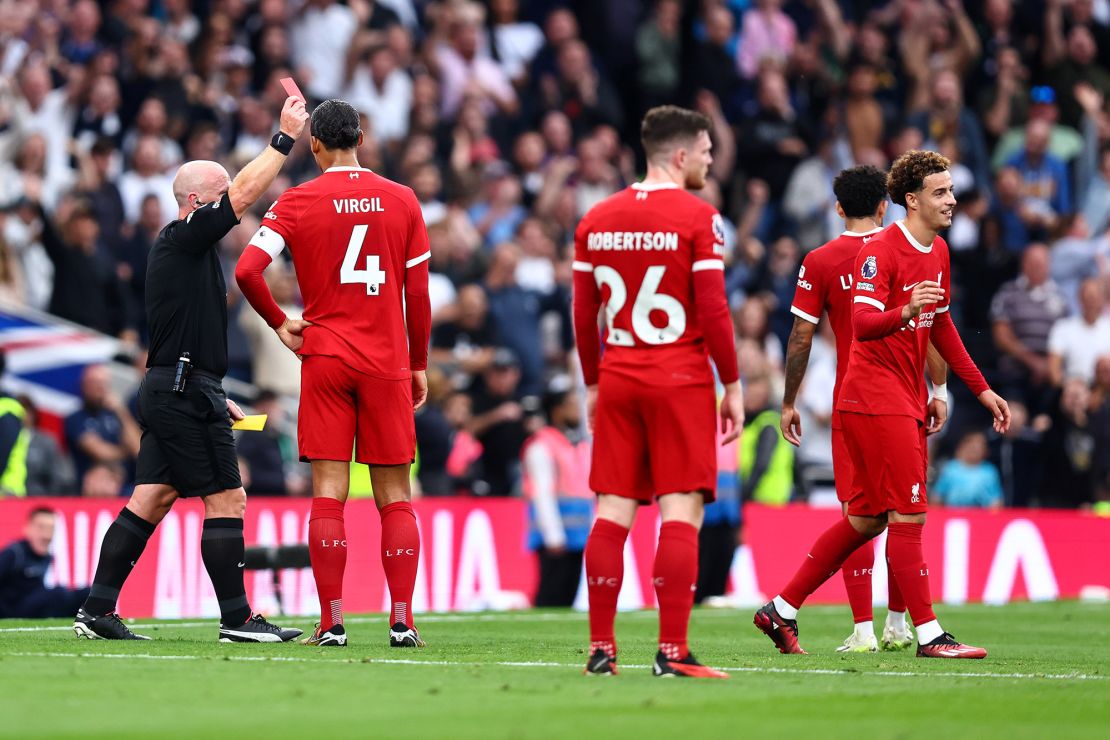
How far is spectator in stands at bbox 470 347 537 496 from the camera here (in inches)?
773

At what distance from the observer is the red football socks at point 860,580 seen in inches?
446

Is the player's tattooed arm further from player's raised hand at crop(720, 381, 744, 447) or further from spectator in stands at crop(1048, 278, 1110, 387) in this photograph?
spectator in stands at crop(1048, 278, 1110, 387)

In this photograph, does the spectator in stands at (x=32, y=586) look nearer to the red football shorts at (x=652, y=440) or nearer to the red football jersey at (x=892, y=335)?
the red football jersey at (x=892, y=335)

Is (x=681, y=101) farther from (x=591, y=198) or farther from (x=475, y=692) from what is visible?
(x=475, y=692)

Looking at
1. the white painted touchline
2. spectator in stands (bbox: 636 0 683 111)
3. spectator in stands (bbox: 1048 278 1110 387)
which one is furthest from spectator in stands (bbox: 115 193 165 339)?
spectator in stands (bbox: 1048 278 1110 387)

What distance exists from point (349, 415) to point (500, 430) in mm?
9453

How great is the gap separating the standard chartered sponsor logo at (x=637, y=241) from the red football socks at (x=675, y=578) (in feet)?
4.03

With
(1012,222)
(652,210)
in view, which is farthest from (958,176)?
(652,210)

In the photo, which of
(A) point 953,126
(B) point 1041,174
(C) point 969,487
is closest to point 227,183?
(C) point 969,487

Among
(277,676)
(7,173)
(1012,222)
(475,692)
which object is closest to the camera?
(475,692)

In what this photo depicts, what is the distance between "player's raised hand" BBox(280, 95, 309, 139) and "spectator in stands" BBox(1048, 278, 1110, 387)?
13852 millimetres

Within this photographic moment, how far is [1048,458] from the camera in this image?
2195 centimetres

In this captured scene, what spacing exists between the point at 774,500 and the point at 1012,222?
6.94 m

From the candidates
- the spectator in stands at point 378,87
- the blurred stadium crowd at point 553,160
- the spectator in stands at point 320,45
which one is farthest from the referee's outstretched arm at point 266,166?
the spectator in stands at point 320,45
